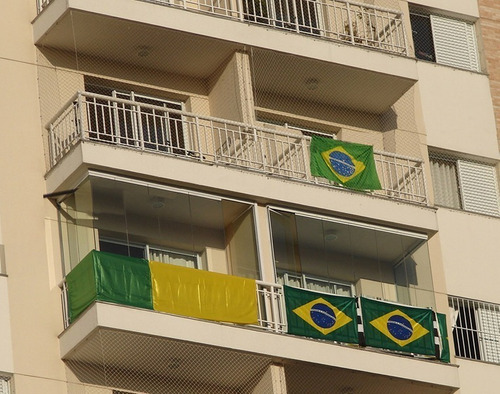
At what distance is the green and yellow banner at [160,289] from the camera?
31.3 m

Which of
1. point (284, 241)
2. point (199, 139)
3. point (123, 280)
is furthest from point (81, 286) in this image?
point (284, 241)

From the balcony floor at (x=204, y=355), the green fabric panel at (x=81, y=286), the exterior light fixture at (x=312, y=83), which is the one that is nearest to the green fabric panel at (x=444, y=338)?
the balcony floor at (x=204, y=355)

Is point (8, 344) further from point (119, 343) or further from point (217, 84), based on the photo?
point (217, 84)

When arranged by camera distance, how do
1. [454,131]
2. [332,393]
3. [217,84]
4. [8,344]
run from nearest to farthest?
[8,344] → [332,393] → [217,84] → [454,131]

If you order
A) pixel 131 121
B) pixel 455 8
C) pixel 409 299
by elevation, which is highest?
pixel 455 8

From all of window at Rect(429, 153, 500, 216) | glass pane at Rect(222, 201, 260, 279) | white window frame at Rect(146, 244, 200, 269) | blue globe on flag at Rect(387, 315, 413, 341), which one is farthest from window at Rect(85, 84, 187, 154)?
window at Rect(429, 153, 500, 216)

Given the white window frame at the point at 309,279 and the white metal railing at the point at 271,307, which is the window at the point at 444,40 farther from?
the white metal railing at the point at 271,307

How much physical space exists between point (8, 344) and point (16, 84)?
5.17 m

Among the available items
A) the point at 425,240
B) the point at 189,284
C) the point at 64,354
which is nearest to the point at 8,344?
the point at 64,354

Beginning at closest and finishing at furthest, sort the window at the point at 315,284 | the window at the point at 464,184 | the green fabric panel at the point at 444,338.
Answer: the window at the point at 315,284 < the green fabric panel at the point at 444,338 < the window at the point at 464,184

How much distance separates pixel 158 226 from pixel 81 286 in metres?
2.16

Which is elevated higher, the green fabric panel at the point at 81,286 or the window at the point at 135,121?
the window at the point at 135,121

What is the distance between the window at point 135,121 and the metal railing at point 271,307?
2.96m

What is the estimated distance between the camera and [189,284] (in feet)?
105
